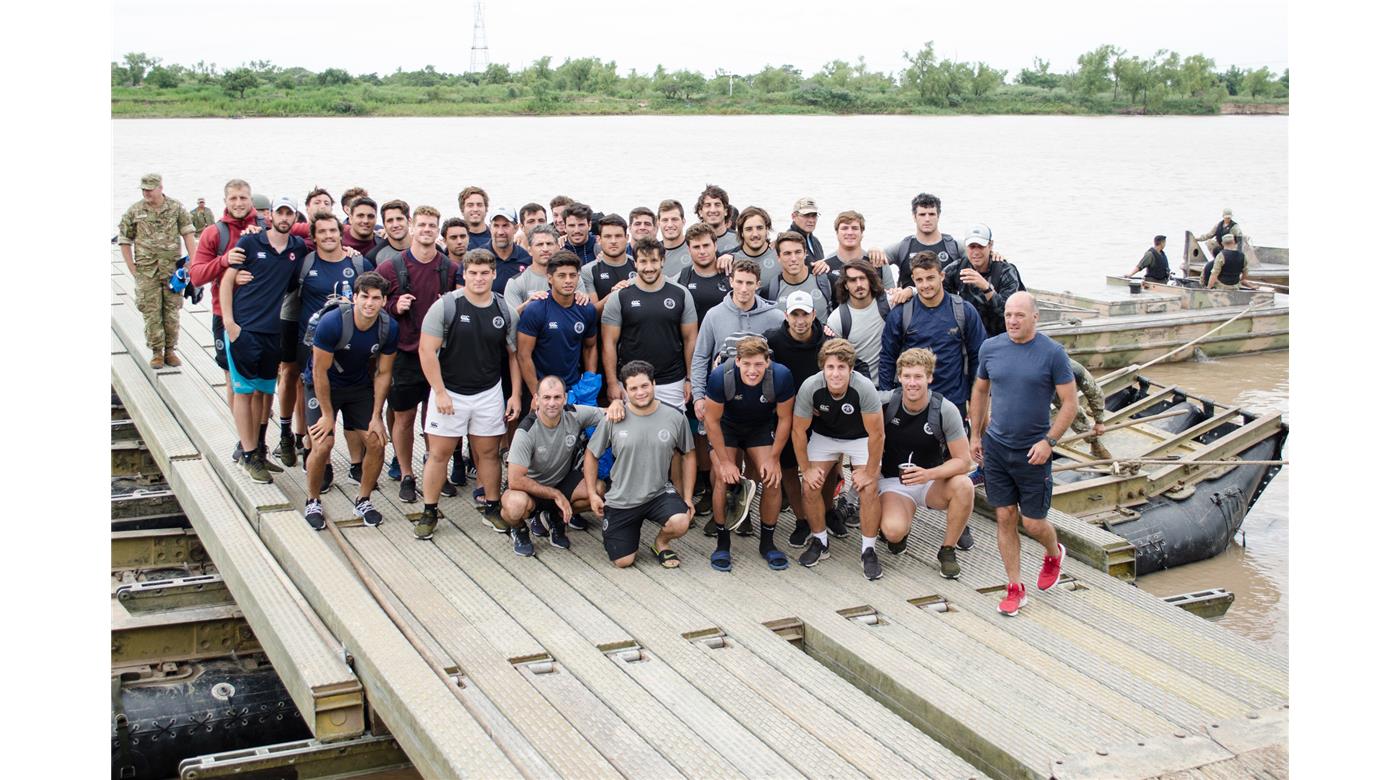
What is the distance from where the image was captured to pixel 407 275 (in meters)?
8.49

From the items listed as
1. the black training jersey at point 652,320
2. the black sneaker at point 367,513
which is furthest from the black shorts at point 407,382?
the black training jersey at point 652,320

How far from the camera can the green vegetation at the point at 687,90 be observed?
229ft

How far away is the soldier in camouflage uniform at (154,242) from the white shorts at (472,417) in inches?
160

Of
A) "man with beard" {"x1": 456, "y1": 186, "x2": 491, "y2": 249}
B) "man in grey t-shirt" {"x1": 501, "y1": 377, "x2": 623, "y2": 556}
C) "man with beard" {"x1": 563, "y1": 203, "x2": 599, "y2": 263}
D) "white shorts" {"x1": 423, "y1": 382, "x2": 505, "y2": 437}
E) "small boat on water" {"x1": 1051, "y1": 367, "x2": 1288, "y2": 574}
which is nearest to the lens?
"man in grey t-shirt" {"x1": 501, "y1": 377, "x2": 623, "y2": 556}

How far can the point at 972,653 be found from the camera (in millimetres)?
6582

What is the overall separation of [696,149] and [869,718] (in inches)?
2294

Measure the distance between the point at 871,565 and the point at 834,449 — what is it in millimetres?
679

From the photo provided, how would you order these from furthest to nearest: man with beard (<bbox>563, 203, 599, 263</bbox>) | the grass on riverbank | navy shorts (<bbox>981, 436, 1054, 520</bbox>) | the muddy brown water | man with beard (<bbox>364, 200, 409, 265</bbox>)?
the grass on riverbank → the muddy brown water → man with beard (<bbox>563, 203, 599, 263</bbox>) → man with beard (<bbox>364, 200, 409, 265</bbox>) → navy shorts (<bbox>981, 436, 1054, 520</bbox>)

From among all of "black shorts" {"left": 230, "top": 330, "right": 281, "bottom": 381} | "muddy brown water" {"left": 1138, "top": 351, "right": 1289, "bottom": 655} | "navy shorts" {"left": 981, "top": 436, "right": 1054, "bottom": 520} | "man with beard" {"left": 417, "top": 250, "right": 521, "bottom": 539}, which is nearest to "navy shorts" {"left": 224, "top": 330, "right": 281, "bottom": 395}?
"black shorts" {"left": 230, "top": 330, "right": 281, "bottom": 381}

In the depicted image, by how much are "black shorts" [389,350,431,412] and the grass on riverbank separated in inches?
2375

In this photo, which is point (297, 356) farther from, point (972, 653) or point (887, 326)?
point (972, 653)

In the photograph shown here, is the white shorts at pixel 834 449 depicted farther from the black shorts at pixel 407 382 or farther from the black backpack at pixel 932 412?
the black shorts at pixel 407 382

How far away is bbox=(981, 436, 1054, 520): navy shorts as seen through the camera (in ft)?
23.7

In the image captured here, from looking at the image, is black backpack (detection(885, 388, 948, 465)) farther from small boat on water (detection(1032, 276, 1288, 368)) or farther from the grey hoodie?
small boat on water (detection(1032, 276, 1288, 368))
